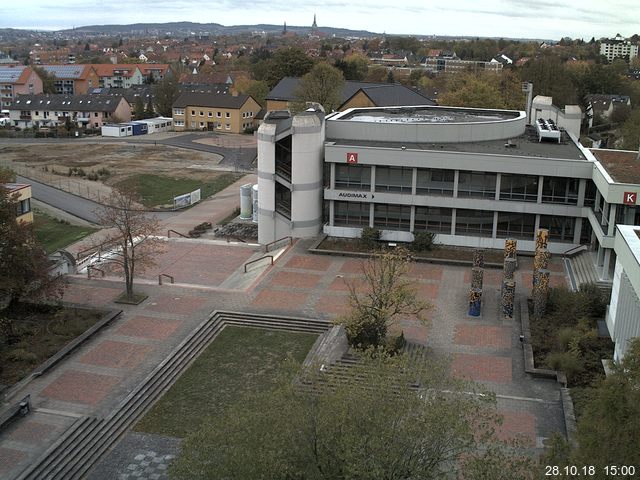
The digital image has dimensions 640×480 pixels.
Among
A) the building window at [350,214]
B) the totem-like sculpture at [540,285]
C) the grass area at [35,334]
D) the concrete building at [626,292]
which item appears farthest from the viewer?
the building window at [350,214]

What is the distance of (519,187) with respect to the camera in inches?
1586

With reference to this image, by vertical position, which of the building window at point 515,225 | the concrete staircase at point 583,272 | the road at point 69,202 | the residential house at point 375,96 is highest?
the residential house at point 375,96

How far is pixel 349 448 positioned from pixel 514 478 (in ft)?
11.2

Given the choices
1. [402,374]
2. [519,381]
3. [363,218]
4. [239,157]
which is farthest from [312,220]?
[239,157]

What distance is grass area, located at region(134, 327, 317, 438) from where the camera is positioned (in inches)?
927

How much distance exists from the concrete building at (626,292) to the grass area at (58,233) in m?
32.3

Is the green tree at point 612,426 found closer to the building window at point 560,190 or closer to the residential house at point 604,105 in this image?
the building window at point 560,190

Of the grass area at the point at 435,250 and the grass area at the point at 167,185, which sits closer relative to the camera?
the grass area at the point at 435,250

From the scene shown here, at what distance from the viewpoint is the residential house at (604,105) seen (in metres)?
97.5

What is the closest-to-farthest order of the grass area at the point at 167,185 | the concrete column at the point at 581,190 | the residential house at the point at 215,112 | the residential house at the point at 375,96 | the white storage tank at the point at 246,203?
the concrete column at the point at 581,190 → the white storage tank at the point at 246,203 → the grass area at the point at 167,185 → the residential house at the point at 375,96 → the residential house at the point at 215,112

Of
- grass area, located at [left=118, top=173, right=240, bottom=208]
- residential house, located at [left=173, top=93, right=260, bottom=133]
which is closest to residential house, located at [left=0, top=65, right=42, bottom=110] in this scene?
residential house, located at [left=173, top=93, right=260, bottom=133]

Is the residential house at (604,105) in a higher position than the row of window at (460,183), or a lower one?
higher

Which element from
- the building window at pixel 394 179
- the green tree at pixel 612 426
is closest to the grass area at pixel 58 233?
the building window at pixel 394 179

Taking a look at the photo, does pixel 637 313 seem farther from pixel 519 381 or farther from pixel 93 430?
pixel 93 430
